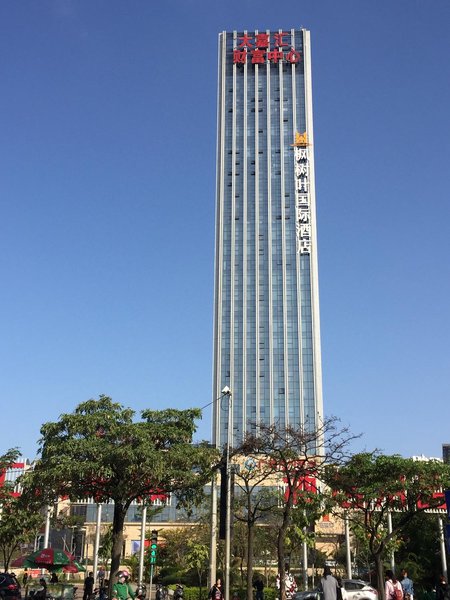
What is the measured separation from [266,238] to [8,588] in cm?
8142

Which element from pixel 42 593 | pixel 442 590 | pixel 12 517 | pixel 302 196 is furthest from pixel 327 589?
pixel 302 196

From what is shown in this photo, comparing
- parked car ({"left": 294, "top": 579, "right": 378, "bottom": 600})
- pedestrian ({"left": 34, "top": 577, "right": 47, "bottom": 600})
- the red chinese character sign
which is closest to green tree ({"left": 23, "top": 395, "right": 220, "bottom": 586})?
pedestrian ({"left": 34, "top": 577, "right": 47, "bottom": 600})

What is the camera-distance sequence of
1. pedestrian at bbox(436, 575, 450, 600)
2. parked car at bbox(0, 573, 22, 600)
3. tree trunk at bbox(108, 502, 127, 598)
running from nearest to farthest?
pedestrian at bbox(436, 575, 450, 600)
parked car at bbox(0, 573, 22, 600)
tree trunk at bbox(108, 502, 127, 598)

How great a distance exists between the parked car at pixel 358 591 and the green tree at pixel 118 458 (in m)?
7.62

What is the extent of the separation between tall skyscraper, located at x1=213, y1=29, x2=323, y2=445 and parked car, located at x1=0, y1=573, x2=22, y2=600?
221 feet

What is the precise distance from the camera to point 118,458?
25.5 metres

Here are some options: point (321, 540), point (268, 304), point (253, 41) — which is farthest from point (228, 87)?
point (321, 540)

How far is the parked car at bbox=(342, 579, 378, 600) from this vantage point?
29000 mm

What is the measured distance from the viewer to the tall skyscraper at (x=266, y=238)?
9719cm

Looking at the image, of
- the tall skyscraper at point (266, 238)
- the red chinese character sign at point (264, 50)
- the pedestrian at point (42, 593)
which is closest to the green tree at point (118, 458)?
the pedestrian at point (42, 593)

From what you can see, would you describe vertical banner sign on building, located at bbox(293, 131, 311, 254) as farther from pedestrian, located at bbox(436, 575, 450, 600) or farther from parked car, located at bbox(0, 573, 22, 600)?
pedestrian, located at bbox(436, 575, 450, 600)

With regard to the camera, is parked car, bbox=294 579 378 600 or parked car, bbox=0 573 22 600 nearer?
parked car, bbox=0 573 22 600

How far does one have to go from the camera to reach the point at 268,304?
330 ft

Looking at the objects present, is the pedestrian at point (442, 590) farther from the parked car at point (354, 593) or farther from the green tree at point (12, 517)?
the green tree at point (12, 517)
